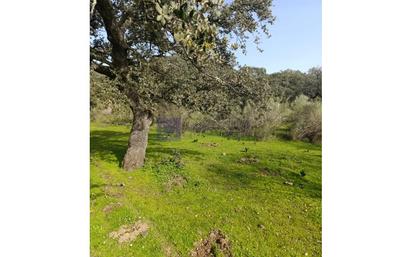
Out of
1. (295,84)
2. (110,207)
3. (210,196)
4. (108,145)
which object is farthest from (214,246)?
(108,145)

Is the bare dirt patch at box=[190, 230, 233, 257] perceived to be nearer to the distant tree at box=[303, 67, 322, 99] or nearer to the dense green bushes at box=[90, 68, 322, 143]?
the dense green bushes at box=[90, 68, 322, 143]

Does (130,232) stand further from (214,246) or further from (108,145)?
(108,145)

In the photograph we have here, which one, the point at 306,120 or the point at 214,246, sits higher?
the point at 306,120

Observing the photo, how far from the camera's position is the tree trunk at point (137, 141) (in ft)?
13.4

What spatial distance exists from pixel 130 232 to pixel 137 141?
54.4 inches

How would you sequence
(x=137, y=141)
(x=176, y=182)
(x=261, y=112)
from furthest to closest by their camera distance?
(x=137, y=141) < (x=261, y=112) < (x=176, y=182)

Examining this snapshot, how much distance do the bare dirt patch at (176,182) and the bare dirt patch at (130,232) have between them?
472 millimetres

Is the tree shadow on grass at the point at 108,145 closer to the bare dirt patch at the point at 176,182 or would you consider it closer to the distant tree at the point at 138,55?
the distant tree at the point at 138,55

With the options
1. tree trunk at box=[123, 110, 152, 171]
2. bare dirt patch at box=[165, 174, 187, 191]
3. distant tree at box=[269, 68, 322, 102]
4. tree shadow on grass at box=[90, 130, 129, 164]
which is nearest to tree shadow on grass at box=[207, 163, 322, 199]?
bare dirt patch at box=[165, 174, 187, 191]

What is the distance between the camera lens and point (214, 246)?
10.0 feet

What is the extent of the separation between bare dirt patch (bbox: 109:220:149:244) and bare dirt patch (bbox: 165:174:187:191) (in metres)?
0.47

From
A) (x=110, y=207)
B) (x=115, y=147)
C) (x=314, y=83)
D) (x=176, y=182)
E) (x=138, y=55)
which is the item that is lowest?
(x=110, y=207)
